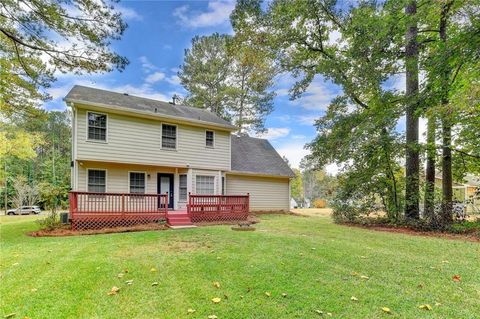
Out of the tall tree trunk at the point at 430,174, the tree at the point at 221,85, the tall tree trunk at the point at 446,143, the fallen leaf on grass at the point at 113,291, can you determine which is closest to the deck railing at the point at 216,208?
the tall tree trunk at the point at 430,174

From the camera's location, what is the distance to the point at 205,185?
14.5 m

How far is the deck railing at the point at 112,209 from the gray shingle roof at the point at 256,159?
6089 mm

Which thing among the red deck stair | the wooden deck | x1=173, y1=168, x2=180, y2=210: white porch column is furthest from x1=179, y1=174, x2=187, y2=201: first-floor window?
the red deck stair

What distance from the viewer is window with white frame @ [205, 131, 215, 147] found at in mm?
14578

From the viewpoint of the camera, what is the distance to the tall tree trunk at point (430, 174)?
1035cm

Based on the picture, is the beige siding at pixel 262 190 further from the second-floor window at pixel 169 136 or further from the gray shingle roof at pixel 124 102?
the second-floor window at pixel 169 136

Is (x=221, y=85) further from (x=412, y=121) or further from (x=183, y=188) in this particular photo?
(x=412, y=121)

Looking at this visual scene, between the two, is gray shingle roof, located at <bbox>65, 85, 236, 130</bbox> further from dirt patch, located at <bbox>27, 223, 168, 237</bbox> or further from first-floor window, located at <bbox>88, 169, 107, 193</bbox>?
dirt patch, located at <bbox>27, 223, 168, 237</bbox>

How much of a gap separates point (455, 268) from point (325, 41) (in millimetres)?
12479

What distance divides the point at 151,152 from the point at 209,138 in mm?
3291

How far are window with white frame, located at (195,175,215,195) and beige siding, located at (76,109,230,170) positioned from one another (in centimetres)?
63

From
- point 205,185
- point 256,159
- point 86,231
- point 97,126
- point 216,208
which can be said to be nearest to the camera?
point 86,231

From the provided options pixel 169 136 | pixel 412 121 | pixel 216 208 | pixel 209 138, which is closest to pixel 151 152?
pixel 169 136

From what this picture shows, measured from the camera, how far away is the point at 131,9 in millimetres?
9703
